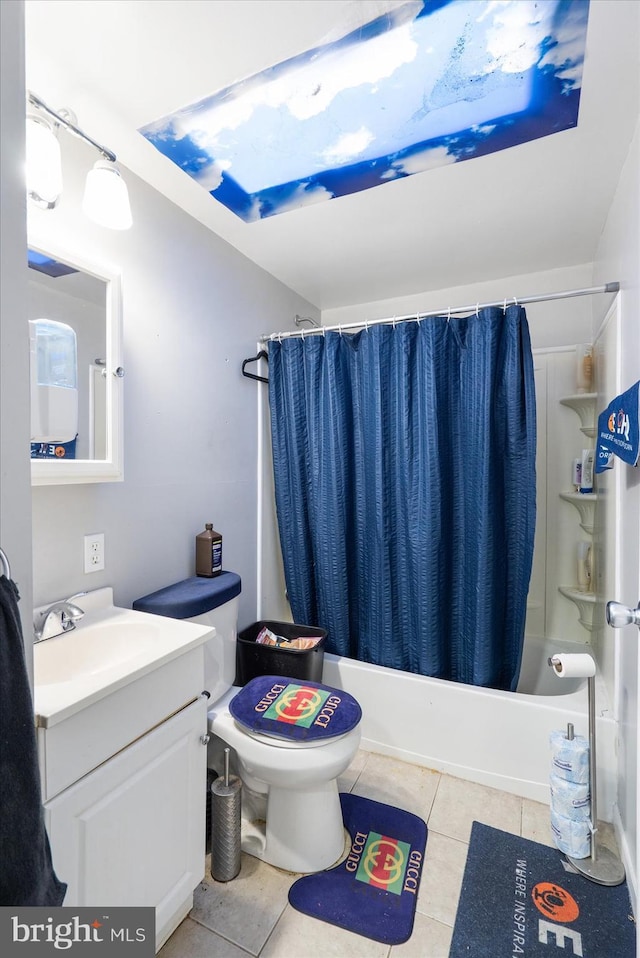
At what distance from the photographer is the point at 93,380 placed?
1.41 metres

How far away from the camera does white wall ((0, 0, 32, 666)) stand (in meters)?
0.60

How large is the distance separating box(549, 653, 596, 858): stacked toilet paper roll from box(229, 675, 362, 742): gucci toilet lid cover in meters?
0.69

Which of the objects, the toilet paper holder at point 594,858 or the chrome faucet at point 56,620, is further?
the toilet paper holder at point 594,858

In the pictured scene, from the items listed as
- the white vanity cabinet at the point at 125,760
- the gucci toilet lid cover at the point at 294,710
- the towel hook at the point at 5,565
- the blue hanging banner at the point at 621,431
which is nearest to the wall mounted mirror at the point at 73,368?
the white vanity cabinet at the point at 125,760

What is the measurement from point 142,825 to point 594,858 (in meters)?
1.43

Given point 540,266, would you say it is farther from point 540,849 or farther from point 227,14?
point 540,849

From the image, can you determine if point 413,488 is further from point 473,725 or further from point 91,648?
point 91,648

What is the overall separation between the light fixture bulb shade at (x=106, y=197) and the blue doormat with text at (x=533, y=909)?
7.34ft

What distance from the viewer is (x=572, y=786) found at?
57.5 inches

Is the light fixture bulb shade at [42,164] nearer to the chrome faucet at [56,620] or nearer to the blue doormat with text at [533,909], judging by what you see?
the chrome faucet at [56,620]

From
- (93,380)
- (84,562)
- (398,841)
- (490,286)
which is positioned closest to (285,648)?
(398,841)

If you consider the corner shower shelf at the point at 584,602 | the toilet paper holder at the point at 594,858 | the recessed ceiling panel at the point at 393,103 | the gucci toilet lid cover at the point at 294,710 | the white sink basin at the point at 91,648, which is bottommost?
the toilet paper holder at the point at 594,858

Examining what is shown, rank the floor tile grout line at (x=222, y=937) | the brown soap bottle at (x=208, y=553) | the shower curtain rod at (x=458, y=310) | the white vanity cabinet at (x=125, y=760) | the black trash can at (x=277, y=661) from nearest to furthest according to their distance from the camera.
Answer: the white vanity cabinet at (x=125, y=760) → the floor tile grout line at (x=222, y=937) → the shower curtain rod at (x=458, y=310) → the brown soap bottle at (x=208, y=553) → the black trash can at (x=277, y=661)

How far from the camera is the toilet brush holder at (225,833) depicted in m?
1.38
